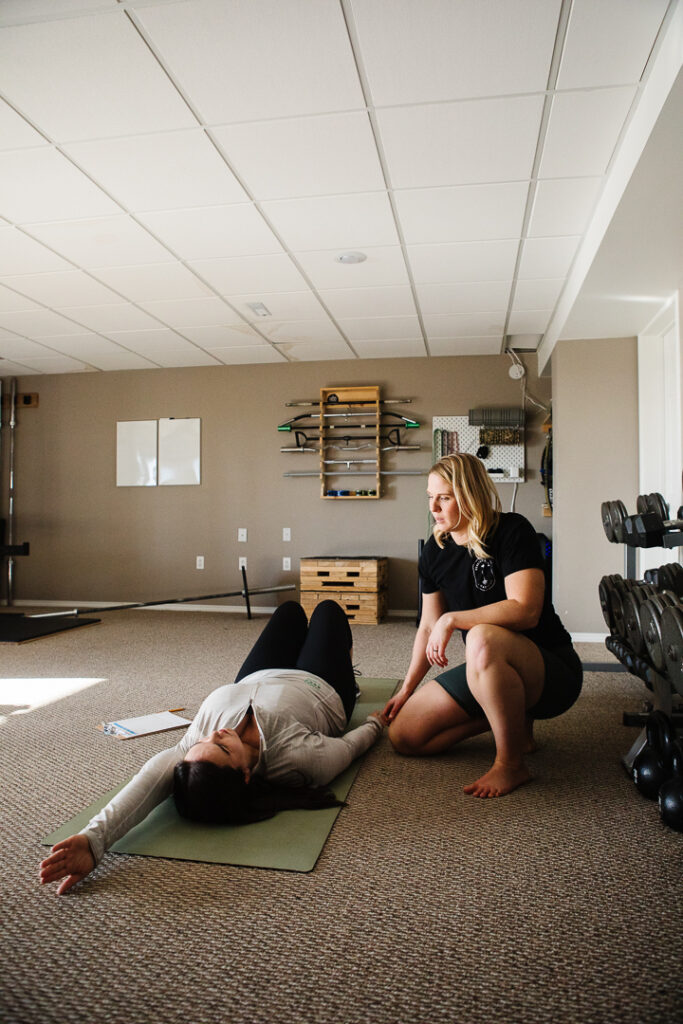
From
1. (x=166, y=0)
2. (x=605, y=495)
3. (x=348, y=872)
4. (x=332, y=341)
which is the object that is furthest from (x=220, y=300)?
(x=348, y=872)

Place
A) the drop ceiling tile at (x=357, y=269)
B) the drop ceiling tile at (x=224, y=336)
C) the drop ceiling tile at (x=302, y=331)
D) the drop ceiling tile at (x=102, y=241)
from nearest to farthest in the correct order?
the drop ceiling tile at (x=102, y=241) → the drop ceiling tile at (x=357, y=269) → the drop ceiling tile at (x=302, y=331) → the drop ceiling tile at (x=224, y=336)

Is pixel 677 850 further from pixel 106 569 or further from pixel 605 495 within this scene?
pixel 106 569

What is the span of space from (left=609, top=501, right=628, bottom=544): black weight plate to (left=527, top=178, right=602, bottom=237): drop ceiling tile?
1443 millimetres

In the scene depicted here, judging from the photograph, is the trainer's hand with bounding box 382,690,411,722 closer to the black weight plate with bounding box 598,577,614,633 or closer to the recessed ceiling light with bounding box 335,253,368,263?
the black weight plate with bounding box 598,577,614,633

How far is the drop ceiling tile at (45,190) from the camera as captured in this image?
292cm

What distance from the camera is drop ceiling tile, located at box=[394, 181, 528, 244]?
3182mm

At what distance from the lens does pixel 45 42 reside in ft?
7.25

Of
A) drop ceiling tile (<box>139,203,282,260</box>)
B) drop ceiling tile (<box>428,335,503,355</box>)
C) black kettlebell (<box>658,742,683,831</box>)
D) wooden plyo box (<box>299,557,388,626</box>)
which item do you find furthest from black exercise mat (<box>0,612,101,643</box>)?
black kettlebell (<box>658,742,683,831</box>)

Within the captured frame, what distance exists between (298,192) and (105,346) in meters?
3.24

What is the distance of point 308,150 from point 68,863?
8.73 ft

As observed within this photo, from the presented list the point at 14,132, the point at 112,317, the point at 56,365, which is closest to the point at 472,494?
the point at 14,132

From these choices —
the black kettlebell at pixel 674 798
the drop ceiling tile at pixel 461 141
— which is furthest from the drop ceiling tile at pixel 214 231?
the black kettlebell at pixel 674 798

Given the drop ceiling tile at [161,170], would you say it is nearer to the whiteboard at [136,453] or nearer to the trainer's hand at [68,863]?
the trainer's hand at [68,863]

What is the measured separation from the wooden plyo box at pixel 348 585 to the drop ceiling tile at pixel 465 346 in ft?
6.16
